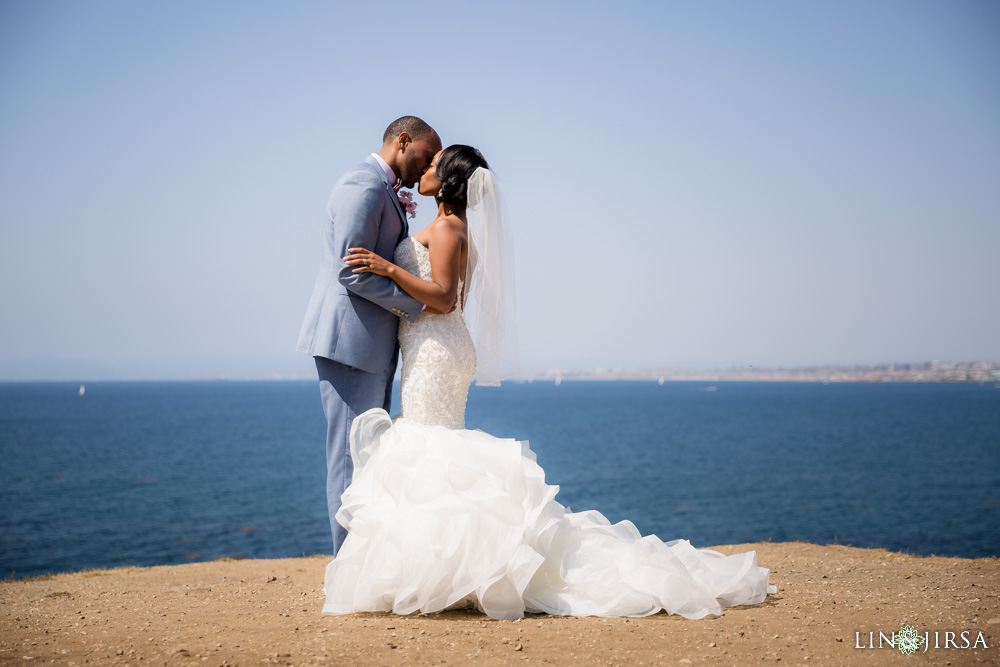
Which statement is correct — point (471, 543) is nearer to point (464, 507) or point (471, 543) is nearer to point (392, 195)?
point (464, 507)

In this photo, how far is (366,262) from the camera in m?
4.51

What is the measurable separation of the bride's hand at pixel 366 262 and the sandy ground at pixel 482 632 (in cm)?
218

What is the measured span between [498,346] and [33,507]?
3531 cm

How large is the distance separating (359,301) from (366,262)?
1.04 ft

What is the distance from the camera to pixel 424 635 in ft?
11.9

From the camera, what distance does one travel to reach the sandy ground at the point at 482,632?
340 cm

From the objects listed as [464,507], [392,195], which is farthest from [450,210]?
[464,507]

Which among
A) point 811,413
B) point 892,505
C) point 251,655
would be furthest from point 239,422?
point 251,655

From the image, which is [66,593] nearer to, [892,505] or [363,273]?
[363,273]

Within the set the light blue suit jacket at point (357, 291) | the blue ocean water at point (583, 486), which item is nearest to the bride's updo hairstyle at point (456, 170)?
the light blue suit jacket at point (357, 291)

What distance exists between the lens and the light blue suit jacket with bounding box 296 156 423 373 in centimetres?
457

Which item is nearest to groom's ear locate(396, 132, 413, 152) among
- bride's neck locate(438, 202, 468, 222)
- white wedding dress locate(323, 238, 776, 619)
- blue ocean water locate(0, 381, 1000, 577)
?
bride's neck locate(438, 202, 468, 222)

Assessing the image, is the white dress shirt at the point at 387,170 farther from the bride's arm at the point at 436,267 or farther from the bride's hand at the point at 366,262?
the bride's hand at the point at 366,262

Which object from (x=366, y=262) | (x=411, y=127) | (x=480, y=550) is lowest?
(x=480, y=550)
